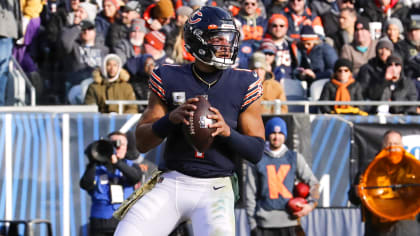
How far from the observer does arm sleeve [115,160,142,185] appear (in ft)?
26.0

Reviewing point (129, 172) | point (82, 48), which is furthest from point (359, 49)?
point (129, 172)

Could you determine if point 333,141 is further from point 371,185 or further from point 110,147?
point 110,147

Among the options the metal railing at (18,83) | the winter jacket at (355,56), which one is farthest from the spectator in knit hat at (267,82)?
the metal railing at (18,83)

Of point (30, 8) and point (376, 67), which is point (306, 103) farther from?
point (30, 8)

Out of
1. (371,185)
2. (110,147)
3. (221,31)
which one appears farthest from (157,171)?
(371,185)

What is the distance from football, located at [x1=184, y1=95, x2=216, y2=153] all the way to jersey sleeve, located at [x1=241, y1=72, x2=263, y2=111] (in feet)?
1.18

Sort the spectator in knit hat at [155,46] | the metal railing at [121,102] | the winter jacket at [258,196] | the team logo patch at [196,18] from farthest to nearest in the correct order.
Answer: the spectator in knit hat at [155,46], the metal railing at [121,102], the winter jacket at [258,196], the team logo patch at [196,18]

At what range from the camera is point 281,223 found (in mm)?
8086

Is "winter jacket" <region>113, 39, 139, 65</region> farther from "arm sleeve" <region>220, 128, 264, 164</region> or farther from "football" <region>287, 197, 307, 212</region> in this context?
"arm sleeve" <region>220, 128, 264, 164</region>

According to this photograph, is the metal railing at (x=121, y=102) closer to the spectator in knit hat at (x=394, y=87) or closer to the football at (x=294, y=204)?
the football at (x=294, y=204)

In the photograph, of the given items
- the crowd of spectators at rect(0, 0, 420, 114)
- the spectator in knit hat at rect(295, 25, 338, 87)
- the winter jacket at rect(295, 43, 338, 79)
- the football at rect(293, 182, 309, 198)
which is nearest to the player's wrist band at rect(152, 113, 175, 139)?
the football at rect(293, 182, 309, 198)

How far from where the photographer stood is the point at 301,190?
8.13m

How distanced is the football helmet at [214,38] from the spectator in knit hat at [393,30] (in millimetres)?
7299

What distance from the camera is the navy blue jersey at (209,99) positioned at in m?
4.29
